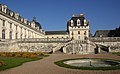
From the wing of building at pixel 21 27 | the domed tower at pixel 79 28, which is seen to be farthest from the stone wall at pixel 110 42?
the domed tower at pixel 79 28

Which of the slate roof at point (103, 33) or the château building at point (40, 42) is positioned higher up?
the slate roof at point (103, 33)

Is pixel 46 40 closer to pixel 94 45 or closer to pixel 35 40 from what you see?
pixel 35 40

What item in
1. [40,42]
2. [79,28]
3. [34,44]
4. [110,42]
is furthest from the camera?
[79,28]

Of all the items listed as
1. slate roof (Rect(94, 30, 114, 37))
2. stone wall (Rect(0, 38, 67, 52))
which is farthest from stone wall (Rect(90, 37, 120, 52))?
slate roof (Rect(94, 30, 114, 37))

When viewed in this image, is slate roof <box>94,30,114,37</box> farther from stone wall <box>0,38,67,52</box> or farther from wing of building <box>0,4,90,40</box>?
stone wall <box>0,38,67,52</box>

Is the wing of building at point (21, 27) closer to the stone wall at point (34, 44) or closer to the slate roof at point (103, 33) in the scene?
the stone wall at point (34, 44)

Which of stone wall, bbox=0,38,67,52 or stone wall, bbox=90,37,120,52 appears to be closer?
stone wall, bbox=90,37,120,52

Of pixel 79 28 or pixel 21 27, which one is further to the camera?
pixel 79 28

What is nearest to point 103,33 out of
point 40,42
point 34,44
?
point 40,42

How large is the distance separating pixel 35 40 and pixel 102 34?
47948 millimetres

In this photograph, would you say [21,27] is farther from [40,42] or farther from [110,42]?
[110,42]

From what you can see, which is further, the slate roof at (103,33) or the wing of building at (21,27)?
the slate roof at (103,33)

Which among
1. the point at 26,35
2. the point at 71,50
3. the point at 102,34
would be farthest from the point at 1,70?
the point at 102,34

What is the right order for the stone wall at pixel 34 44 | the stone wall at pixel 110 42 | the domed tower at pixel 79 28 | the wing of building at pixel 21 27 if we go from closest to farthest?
the stone wall at pixel 110 42
the stone wall at pixel 34 44
the wing of building at pixel 21 27
the domed tower at pixel 79 28
